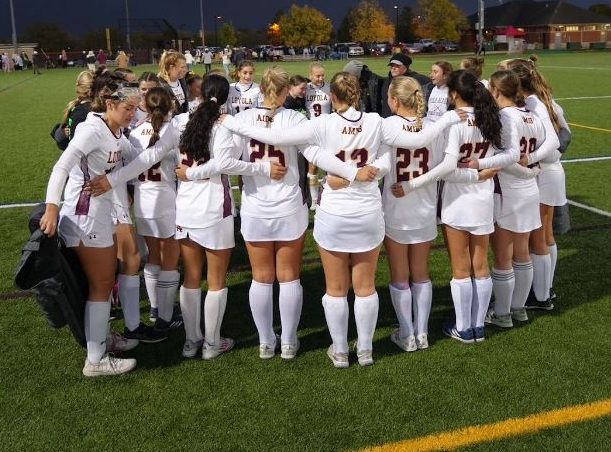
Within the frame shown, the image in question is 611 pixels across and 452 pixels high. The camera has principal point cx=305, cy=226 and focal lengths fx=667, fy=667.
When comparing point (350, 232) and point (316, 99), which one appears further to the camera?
point (316, 99)

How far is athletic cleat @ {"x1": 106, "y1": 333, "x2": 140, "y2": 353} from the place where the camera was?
4863 mm

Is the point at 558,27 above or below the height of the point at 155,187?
above

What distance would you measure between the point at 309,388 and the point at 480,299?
→ 143 cm

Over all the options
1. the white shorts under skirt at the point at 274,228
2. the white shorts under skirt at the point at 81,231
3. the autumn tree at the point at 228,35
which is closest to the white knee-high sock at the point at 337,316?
the white shorts under skirt at the point at 274,228

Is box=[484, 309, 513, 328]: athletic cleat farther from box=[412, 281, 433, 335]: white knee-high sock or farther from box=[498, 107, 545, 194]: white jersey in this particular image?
box=[498, 107, 545, 194]: white jersey

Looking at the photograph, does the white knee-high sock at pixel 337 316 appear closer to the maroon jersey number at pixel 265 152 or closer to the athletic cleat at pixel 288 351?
the athletic cleat at pixel 288 351

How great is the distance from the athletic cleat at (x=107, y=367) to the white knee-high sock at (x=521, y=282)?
9.54 feet

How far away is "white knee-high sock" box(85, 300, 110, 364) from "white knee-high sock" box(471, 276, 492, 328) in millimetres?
2565

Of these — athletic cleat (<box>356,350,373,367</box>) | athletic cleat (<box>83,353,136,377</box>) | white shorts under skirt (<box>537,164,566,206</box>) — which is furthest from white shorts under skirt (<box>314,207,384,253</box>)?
white shorts under skirt (<box>537,164,566,206</box>)

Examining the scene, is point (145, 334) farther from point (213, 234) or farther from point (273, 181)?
point (273, 181)

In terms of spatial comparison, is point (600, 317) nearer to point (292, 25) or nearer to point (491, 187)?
point (491, 187)

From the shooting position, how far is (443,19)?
10288 cm

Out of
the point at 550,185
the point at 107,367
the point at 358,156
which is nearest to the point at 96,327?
the point at 107,367

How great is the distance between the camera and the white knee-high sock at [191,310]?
461cm
